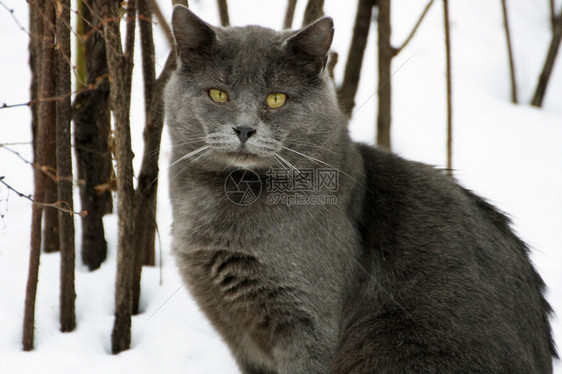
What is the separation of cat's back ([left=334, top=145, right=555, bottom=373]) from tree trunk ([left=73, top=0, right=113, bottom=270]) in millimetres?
1311

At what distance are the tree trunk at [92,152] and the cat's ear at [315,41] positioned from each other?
1.05 metres

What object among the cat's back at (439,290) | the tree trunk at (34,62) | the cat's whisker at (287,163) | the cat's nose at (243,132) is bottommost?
the cat's back at (439,290)

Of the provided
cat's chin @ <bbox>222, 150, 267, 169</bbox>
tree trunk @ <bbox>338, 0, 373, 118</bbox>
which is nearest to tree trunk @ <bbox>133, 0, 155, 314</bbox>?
cat's chin @ <bbox>222, 150, 267, 169</bbox>

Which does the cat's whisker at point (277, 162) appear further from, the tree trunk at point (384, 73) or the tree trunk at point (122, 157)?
the tree trunk at point (384, 73)

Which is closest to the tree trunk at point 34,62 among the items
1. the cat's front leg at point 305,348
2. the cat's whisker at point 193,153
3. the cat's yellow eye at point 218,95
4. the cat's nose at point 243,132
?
the cat's whisker at point 193,153

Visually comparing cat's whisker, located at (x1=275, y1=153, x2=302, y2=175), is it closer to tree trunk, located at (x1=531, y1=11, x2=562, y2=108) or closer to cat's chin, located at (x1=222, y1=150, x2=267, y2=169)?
cat's chin, located at (x1=222, y1=150, x2=267, y2=169)

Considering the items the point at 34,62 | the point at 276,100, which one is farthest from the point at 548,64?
the point at 34,62

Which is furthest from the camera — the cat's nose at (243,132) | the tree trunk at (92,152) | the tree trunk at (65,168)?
the tree trunk at (92,152)

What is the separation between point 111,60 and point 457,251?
1.45m

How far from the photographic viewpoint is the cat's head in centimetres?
202

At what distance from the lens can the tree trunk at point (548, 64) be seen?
466 cm

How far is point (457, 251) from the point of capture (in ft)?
6.98

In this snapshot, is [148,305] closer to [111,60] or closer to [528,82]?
[111,60]

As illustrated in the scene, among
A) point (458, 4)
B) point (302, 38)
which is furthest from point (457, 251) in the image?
point (458, 4)
